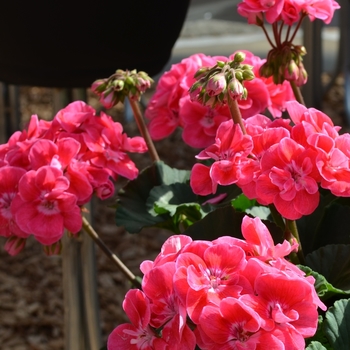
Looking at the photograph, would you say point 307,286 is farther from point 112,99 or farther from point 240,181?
point 112,99

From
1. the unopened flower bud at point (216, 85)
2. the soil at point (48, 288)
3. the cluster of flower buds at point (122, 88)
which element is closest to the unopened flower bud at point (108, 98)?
the cluster of flower buds at point (122, 88)

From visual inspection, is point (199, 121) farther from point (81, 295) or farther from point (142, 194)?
point (81, 295)

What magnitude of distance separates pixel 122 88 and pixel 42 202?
18cm

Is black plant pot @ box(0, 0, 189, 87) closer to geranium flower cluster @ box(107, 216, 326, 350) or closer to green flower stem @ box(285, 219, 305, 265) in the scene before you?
green flower stem @ box(285, 219, 305, 265)

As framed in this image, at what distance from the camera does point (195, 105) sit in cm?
99

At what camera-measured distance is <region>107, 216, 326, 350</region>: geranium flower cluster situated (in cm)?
60

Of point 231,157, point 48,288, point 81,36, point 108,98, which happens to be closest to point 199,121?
point 108,98

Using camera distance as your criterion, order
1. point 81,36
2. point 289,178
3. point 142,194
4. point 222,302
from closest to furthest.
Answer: point 222,302 → point 289,178 → point 142,194 → point 81,36

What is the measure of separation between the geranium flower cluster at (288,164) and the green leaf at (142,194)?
27 cm

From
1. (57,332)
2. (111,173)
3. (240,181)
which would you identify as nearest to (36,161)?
(111,173)

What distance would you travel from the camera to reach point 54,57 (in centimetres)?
129

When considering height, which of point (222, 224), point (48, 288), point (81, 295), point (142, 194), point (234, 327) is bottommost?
point (48, 288)

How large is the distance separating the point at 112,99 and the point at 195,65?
6.4 inches

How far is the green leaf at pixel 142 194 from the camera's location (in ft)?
3.41
